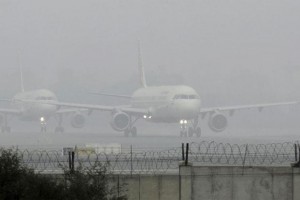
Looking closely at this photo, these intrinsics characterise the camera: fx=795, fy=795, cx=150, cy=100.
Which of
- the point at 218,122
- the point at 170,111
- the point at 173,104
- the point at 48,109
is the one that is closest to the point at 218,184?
the point at 173,104

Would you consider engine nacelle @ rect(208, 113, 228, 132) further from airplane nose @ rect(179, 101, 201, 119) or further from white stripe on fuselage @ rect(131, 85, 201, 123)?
airplane nose @ rect(179, 101, 201, 119)

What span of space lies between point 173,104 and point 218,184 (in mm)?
86002

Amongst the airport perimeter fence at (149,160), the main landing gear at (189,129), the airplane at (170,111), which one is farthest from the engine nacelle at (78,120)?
the airport perimeter fence at (149,160)

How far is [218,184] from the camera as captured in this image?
123 ft

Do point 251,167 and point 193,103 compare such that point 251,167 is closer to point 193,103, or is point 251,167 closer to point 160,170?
point 160,170

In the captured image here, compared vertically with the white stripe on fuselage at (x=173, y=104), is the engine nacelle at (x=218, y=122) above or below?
below

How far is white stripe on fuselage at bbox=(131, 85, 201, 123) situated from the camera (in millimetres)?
123562

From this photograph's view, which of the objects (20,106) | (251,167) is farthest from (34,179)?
(20,106)

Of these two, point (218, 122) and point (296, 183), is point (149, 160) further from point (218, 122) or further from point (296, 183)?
point (218, 122)

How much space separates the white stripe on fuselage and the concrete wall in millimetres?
85009

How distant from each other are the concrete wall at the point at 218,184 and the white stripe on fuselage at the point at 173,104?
279 ft

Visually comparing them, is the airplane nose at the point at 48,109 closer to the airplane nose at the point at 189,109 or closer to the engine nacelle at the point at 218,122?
the airplane nose at the point at 189,109

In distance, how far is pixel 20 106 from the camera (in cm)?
17338

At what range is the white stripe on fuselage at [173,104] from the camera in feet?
405
